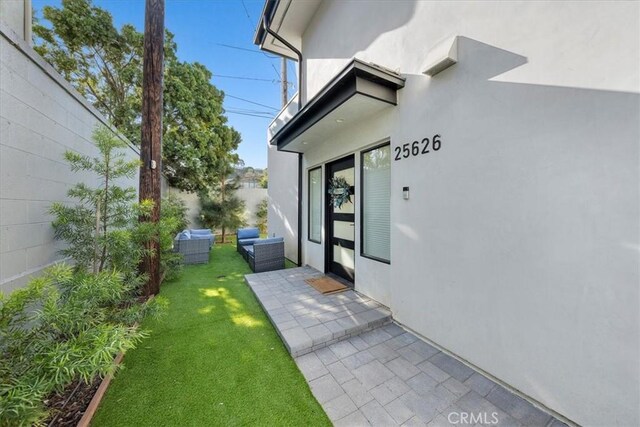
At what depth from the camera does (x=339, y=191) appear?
476 centimetres

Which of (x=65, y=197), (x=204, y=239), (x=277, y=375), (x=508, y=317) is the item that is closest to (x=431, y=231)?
(x=508, y=317)

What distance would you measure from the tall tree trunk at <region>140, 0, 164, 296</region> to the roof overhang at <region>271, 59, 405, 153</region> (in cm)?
234

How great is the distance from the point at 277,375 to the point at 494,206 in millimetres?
2650

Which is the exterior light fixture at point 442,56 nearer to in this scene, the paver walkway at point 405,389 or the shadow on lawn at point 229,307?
the paver walkway at point 405,389

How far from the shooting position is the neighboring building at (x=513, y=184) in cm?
161

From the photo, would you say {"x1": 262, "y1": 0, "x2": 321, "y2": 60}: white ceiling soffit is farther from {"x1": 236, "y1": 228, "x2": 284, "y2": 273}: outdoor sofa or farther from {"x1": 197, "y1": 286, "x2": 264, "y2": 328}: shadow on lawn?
{"x1": 197, "y1": 286, "x2": 264, "y2": 328}: shadow on lawn

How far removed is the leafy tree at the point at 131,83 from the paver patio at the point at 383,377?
9.76 meters

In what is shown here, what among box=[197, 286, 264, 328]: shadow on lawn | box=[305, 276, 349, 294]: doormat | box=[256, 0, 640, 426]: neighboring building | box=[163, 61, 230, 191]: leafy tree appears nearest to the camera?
box=[256, 0, 640, 426]: neighboring building

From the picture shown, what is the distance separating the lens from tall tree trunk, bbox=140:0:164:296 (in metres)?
3.95

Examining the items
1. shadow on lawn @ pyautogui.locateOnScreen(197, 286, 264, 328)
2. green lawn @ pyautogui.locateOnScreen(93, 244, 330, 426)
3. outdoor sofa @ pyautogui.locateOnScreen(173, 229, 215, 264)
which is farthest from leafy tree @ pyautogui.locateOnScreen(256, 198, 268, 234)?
green lawn @ pyautogui.locateOnScreen(93, 244, 330, 426)

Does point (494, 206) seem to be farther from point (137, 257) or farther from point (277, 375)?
point (137, 257)

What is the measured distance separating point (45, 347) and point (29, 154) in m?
1.97

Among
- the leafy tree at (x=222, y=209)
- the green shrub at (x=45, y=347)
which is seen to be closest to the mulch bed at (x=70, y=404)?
the green shrub at (x=45, y=347)

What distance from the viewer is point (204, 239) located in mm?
6555
